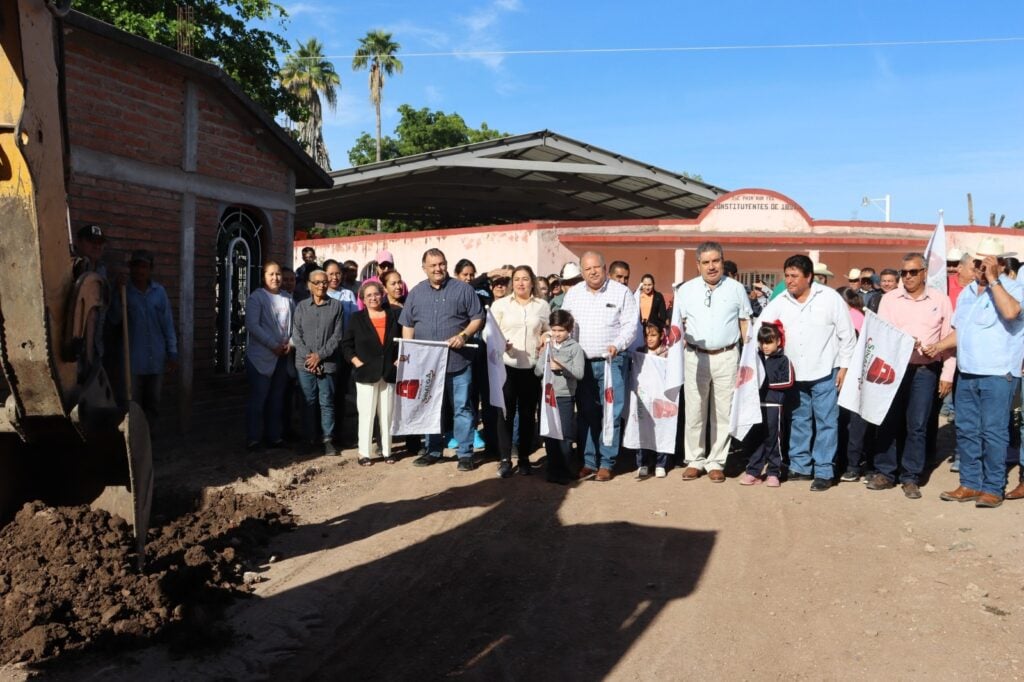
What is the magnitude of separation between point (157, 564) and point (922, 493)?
6.10m

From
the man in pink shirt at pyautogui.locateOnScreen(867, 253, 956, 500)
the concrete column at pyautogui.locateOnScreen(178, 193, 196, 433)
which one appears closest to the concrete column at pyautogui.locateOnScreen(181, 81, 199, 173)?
the concrete column at pyautogui.locateOnScreen(178, 193, 196, 433)

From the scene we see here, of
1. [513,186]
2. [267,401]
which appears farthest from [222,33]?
[267,401]

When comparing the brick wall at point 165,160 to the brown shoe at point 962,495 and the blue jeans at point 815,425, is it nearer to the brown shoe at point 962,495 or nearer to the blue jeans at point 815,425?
the blue jeans at point 815,425

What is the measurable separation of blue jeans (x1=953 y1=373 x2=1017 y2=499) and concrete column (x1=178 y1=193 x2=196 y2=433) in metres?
7.54

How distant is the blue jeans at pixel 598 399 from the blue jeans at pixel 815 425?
5.12 feet

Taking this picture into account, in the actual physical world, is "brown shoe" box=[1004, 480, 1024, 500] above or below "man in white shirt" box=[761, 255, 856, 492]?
below

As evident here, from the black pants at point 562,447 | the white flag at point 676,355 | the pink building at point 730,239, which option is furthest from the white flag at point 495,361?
the pink building at point 730,239

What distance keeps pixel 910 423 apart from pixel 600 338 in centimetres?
278

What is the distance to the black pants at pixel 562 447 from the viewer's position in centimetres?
787

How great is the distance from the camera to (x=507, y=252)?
2073 centimetres

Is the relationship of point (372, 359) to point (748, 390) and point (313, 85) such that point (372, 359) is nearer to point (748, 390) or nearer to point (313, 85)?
point (748, 390)

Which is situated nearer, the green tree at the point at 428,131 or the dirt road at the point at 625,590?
the dirt road at the point at 625,590

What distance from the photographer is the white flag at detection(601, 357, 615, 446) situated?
7852 millimetres

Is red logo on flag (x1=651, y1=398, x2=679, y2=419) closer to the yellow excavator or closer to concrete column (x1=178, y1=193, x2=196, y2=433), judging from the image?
concrete column (x1=178, y1=193, x2=196, y2=433)
